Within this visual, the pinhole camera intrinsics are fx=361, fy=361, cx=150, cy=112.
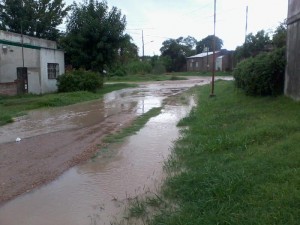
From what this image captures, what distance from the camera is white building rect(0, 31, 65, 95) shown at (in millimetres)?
21688

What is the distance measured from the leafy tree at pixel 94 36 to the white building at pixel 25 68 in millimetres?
3799

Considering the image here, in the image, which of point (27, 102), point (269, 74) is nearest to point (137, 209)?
point (269, 74)

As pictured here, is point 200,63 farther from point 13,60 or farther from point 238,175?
point 238,175

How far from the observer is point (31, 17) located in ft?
125

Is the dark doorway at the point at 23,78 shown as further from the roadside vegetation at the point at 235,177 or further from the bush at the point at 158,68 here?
the bush at the point at 158,68

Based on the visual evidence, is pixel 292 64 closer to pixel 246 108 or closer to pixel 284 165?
pixel 246 108

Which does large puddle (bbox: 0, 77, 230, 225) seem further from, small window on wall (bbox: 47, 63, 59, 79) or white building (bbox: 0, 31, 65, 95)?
small window on wall (bbox: 47, 63, 59, 79)

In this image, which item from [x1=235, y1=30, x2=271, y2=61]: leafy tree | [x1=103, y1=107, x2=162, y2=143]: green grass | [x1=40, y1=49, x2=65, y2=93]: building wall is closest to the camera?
[x1=103, y1=107, x2=162, y2=143]: green grass

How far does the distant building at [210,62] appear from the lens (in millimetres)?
66438

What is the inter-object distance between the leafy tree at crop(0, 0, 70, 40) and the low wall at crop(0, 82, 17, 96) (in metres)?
17.2

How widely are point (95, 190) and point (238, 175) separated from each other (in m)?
2.42

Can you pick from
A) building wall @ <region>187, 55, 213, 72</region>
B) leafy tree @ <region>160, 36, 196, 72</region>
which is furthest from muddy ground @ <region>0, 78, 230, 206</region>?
leafy tree @ <region>160, 36, 196, 72</region>

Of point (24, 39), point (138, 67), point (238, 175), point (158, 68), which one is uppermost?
point (24, 39)

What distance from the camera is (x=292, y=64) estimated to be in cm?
1171
